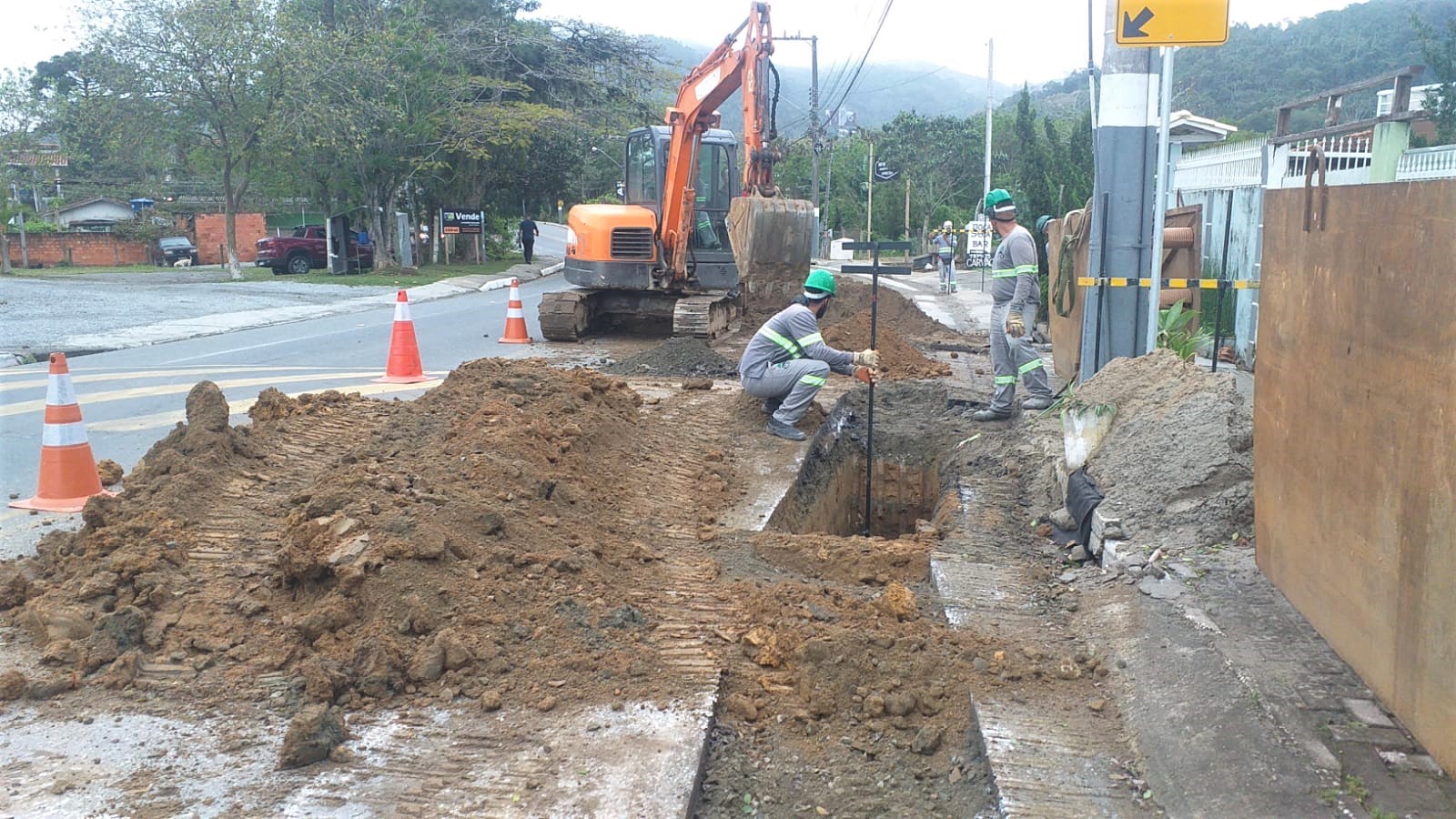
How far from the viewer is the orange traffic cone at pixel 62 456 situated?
19.8ft

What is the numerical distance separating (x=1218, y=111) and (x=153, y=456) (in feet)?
212

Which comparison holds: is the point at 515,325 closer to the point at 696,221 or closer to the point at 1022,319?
the point at 696,221

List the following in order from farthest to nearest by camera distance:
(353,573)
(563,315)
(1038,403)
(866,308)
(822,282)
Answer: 1. (866,308)
2. (563,315)
3. (1038,403)
4. (822,282)
5. (353,573)

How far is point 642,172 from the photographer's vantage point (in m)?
15.3

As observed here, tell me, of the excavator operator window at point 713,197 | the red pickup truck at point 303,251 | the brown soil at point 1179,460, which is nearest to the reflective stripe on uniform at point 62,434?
the brown soil at point 1179,460

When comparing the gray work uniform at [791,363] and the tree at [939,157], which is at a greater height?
the tree at [939,157]

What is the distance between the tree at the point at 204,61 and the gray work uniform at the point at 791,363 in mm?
23062

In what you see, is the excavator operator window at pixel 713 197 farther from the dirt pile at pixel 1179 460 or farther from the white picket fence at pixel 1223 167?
the dirt pile at pixel 1179 460

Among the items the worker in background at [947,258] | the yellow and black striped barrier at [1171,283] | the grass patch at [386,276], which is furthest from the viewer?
the grass patch at [386,276]

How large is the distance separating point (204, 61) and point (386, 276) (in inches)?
275

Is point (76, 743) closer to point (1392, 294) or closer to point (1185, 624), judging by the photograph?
point (1185, 624)

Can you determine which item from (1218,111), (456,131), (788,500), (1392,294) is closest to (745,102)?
(788,500)

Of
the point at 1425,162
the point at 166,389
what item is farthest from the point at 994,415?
the point at 166,389

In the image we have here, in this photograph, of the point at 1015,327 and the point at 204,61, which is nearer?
the point at 1015,327
